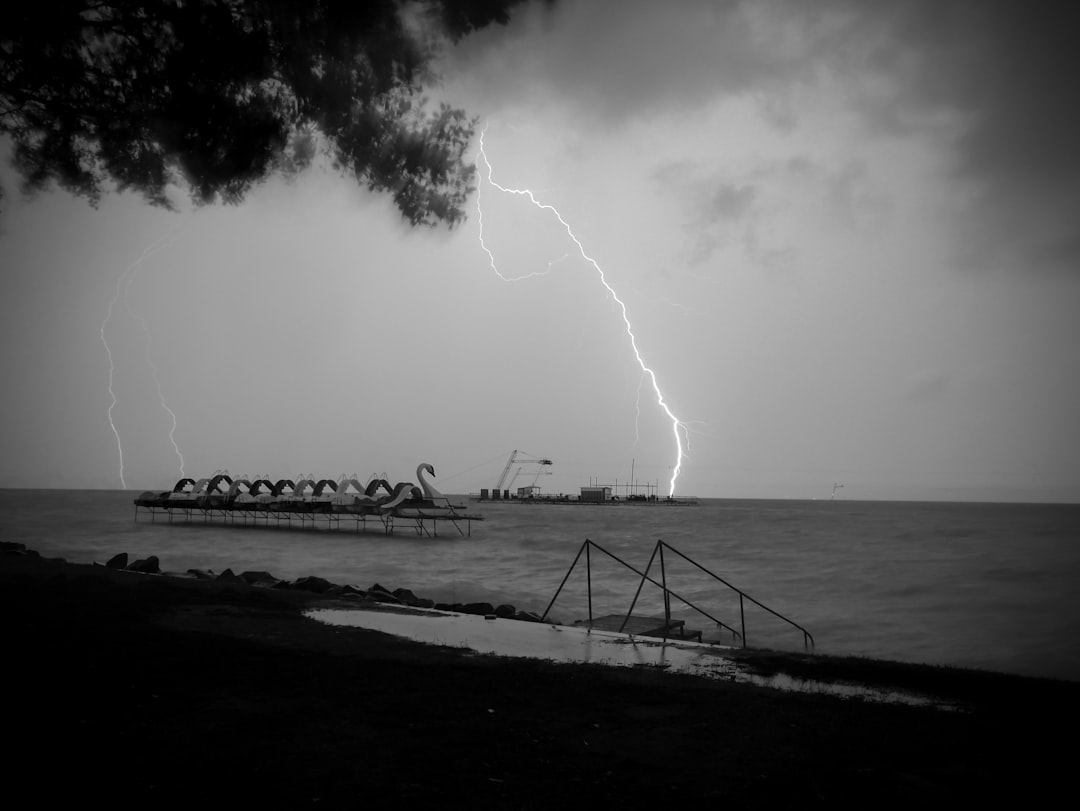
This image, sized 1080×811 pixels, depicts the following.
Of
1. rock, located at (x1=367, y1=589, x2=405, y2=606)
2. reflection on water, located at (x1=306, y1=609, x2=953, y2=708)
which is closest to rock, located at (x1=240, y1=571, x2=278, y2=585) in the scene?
rock, located at (x1=367, y1=589, x2=405, y2=606)

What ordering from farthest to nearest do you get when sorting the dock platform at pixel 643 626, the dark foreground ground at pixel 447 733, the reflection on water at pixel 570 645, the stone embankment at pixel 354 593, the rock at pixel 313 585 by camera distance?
the rock at pixel 313 585 < the stone embankment at pixel 354 593 < the dock platform at pixel 643 626 < the reflection on water at pixel 570 645 < the dark foreground ground at pixel 447 733

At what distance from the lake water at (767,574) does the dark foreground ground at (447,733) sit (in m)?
14.5

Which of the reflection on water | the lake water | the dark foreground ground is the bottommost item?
the lake water

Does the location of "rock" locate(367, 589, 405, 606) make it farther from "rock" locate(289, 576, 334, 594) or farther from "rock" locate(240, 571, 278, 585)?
"rock" locate(240, 571, 278, 585)

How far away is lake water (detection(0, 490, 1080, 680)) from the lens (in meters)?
24.6

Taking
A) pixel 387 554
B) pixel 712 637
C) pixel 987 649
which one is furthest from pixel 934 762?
pixel 387 554

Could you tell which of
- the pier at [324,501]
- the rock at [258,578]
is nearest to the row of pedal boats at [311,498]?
the pier at [324,501]

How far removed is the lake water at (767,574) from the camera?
24641 millimetres

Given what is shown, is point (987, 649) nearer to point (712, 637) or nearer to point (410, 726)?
point (712, 637)

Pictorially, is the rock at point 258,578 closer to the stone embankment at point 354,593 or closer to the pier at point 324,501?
the stone embankment at point 354,593

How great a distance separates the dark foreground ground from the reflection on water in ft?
3.00

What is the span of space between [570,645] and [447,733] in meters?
6.62

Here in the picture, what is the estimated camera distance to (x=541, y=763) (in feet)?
18.7

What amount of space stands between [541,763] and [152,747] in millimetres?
2932
